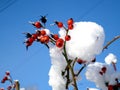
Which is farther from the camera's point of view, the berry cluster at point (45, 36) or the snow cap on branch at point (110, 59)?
the snow cap on branch at point (110, 59)

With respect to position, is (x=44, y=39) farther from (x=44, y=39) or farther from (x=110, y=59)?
(x=110, y=59)

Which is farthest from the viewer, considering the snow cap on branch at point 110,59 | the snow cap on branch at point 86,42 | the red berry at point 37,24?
the snow cap on branch at point 110,59

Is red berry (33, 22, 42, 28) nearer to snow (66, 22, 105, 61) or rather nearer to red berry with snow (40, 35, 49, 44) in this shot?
red berry with snow (40, 35, 49, 44)

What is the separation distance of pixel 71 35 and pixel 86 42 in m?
Result: 0.14

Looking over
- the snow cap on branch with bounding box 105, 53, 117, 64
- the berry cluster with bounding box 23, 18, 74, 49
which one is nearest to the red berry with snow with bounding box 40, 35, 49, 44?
the berry cluster with bounding box 23, 18, 74, 49

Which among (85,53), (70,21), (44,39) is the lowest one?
(85,53)

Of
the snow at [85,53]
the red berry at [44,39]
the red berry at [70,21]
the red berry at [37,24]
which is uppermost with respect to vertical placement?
the red berry at [37,24]

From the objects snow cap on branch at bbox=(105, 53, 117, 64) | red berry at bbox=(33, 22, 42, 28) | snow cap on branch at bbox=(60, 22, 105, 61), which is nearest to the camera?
snow cap on branch at bbox=(60, 22, 105, 61)

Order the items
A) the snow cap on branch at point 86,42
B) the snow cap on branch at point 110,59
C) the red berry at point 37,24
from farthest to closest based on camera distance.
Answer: the snow cap on branch at point 110,59, the red berry at point 37,24, the snow cap on branch at point 86,42

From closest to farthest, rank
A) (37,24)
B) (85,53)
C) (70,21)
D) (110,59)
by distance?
(85,53), (70,21), (37,24), (110,59)

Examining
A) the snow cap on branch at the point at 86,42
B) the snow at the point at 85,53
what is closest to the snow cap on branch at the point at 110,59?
the snow at the point at 85,53

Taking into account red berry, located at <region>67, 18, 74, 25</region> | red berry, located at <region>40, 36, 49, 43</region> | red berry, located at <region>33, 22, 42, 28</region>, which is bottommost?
red berry, located at <region>40, 36, 49, 43</region>

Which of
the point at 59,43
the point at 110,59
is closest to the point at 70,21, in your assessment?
the point at 59,43

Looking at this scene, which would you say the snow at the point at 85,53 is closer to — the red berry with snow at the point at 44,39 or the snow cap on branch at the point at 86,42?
the snow cap on branch at the point at 86,42
